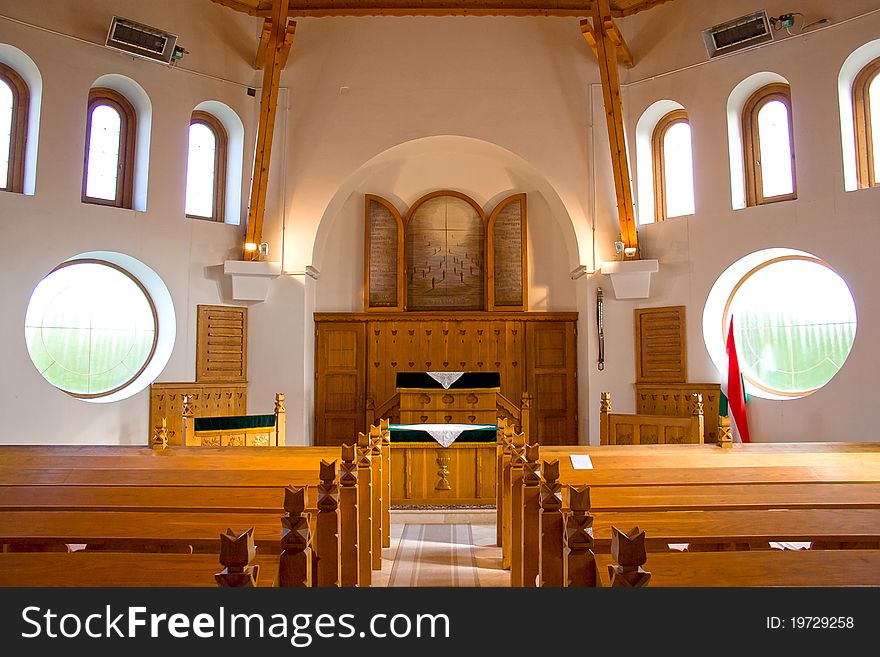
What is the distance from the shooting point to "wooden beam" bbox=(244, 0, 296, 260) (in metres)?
9.26

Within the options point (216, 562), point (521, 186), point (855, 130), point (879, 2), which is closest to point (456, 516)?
point (216, 562)

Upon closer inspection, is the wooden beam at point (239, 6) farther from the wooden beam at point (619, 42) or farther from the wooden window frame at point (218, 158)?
the wooden beam at point (619, 42)

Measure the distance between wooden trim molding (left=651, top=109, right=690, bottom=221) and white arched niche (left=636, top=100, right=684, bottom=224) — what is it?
0.14ft

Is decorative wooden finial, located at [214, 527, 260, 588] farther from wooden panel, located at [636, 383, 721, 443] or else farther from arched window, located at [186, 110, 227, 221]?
arched window, located at [186, 110, 227, 221]

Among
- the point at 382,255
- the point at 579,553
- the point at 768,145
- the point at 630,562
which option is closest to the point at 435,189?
the point at 382,255

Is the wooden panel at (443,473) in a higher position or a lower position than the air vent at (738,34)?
lower

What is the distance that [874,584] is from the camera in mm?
2246

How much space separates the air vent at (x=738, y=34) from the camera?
28.2ft

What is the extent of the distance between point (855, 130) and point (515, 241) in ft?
15.8

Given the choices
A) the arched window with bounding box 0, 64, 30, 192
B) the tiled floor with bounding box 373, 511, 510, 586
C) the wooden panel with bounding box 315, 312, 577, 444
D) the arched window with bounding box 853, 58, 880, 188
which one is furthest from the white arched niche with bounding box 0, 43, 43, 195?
the arched window with bounding box 853, 58, 880, 188

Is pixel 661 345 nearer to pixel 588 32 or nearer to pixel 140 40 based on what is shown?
pixel 588 32

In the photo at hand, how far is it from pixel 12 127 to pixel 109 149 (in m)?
1.13
